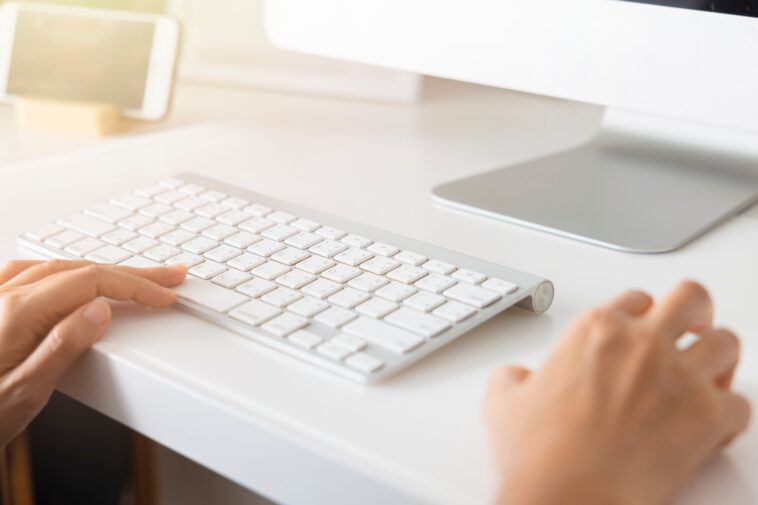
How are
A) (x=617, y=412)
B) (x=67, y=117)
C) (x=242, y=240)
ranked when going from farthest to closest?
(x=67, y=117) → (x=242, y=240) → (x=617, y=412)

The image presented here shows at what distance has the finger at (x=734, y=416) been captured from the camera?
387mm

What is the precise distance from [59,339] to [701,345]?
1.00 ft

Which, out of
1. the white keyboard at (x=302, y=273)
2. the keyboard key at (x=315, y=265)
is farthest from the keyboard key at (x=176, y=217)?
the keyboard key at (x=315, y=265)

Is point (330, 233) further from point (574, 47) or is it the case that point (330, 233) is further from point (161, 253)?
point (574, 47)

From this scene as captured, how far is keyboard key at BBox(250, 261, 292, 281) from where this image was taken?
0.51m

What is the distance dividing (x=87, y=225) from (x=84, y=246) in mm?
34

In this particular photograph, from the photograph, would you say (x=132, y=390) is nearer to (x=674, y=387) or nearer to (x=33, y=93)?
(x=674, y=387)

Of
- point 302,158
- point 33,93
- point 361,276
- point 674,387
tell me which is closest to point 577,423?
point 674,387

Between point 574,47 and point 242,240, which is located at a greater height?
point 574,47

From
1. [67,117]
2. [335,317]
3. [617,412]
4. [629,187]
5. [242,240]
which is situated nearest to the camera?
[617,412]

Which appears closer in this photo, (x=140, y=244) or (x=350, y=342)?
(x=350, y=342)

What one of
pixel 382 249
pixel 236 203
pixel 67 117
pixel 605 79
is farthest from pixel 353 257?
pixel 67 117

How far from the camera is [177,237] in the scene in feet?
1.89

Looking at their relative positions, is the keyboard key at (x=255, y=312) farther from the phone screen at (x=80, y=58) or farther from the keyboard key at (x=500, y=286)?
the phone screen at (x=80, y=58)
